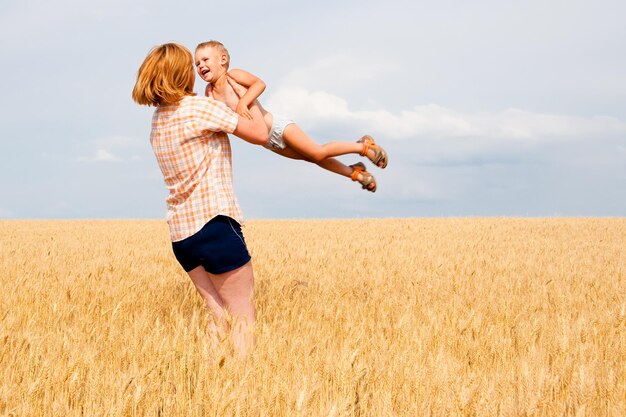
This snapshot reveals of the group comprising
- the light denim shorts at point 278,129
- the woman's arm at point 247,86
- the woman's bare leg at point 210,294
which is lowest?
the woman's bare leg at point 210,294

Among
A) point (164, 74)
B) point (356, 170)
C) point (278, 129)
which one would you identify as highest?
point (164, 74)

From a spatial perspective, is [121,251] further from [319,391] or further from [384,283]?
[319,391]

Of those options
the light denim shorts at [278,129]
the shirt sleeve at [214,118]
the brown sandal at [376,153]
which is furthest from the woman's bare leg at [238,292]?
the brown sandal at [376,153]

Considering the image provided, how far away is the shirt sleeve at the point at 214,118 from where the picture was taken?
11.7 feet

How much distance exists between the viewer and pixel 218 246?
3.62 m

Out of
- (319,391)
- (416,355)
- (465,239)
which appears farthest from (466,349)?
(465,239)

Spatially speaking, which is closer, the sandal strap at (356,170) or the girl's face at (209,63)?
the girl's face at (209,63)

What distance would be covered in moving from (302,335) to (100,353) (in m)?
1.32

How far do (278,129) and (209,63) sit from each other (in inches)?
32.0

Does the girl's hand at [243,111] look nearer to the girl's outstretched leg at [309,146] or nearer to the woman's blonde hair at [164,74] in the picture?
the woman's blonde hair at [164,74]

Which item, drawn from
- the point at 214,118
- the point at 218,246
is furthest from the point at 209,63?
the point at 218,246

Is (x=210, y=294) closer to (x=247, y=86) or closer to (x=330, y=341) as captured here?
(x=330, y=341)

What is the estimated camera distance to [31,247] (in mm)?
11508

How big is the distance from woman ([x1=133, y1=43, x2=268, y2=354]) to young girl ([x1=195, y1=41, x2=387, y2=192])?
1.64ft
